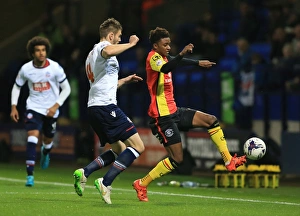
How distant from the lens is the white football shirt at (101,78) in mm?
11211

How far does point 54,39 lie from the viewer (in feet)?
83.1

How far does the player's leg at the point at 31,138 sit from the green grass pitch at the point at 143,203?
0.25m

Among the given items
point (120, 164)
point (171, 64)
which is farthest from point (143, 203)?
point (171, 64)

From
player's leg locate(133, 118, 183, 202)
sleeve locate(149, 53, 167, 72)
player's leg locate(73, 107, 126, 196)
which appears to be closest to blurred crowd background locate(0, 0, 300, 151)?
player's leg locate(133, 118, 183, 202)

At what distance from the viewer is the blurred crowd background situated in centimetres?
1725

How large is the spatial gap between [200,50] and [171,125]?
31.3 ft

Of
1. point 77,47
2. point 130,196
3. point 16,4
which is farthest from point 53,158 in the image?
point 130,196

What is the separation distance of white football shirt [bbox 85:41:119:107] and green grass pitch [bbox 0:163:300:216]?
125 cm

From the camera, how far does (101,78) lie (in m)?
11.3

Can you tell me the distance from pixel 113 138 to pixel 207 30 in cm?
1002

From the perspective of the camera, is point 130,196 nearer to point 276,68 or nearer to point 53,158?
point 276,68

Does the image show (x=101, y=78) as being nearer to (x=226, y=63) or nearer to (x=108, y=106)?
(x=108, y=106)

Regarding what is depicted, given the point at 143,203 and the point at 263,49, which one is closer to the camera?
the point at 143,203

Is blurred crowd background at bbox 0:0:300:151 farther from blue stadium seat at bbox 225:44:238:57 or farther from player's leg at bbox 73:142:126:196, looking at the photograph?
player's leg at bbox 73:142:126:196
